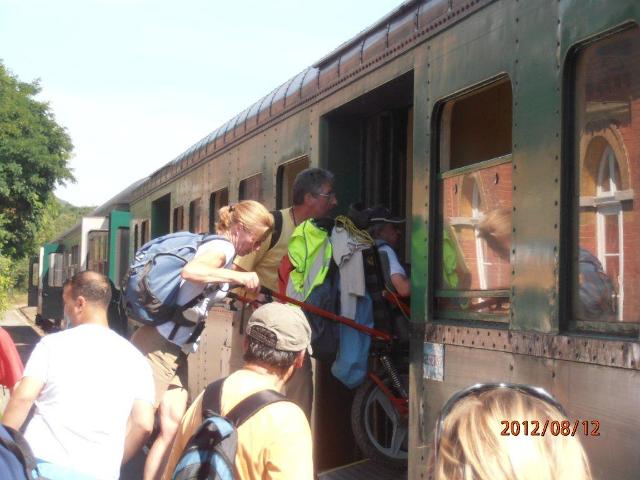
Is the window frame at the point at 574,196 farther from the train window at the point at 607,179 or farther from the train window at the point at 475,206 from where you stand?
the train window at the point at 475,206

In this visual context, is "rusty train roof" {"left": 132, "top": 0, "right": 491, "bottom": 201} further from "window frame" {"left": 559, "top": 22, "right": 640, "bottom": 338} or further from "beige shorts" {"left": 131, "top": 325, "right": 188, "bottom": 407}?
"beige shorts" {"left": 131, "top": 325, "right": 188, "bottom": 407}

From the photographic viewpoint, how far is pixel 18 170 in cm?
2966

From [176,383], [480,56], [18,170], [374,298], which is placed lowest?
[176,383]

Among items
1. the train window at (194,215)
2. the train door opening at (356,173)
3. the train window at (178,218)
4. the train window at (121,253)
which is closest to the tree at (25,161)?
the train window at (121,253)

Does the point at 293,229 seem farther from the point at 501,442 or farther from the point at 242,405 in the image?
the point at 501,442

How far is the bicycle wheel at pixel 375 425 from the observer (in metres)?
5.01

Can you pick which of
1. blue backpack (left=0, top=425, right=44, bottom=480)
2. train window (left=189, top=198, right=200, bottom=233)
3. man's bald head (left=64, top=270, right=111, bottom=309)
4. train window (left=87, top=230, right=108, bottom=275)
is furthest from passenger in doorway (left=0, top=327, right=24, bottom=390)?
train window (left=87, top=230, right=108, bottom=275)

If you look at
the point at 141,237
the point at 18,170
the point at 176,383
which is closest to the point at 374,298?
the point at 176,383

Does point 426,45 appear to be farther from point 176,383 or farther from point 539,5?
point 176,383

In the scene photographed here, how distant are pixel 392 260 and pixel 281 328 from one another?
2.09 m

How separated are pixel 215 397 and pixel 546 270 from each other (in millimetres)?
1267

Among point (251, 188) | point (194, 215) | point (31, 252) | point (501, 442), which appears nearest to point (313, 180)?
point (251, 188)

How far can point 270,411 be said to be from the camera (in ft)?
8.48

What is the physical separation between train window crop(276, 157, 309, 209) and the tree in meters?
24.1
